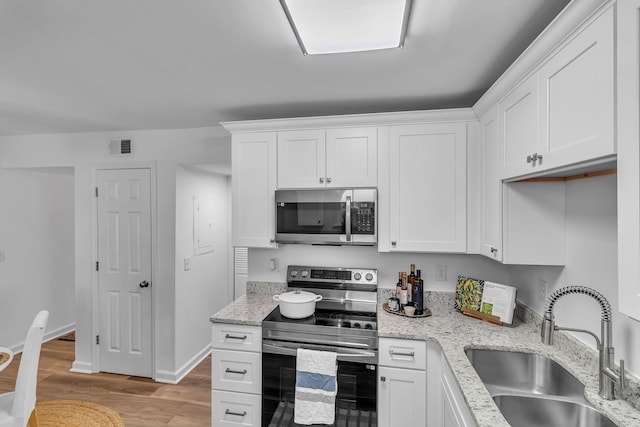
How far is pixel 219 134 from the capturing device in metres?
2.95

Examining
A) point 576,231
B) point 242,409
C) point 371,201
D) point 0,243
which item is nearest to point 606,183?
point 576,231

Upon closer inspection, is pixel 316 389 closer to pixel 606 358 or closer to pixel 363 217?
pixel 363 217

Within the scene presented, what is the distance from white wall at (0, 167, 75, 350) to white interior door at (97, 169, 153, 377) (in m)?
0.92

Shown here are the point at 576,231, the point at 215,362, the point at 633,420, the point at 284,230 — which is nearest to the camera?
the point at 633,420

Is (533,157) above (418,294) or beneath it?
above

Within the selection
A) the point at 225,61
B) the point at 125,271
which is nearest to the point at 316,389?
the point at 225,61

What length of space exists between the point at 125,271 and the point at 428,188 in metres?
2.91

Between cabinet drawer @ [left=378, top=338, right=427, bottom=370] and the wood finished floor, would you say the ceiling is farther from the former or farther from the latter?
the wood finished floor

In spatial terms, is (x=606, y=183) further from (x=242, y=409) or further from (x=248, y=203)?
(x=242, y=409)

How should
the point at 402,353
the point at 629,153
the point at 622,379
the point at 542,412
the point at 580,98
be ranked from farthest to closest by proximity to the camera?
1. the point at 402,353
2. the point at 542,412
3. the point at 622,379
4. the point at 580,98
5. the point at 629,153

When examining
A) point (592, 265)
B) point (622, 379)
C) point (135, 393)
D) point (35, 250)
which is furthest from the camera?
point (35, 250)

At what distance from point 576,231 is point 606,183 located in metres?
0.31

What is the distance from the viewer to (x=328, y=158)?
232 cm

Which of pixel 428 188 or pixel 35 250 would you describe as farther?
pixel 35 250
